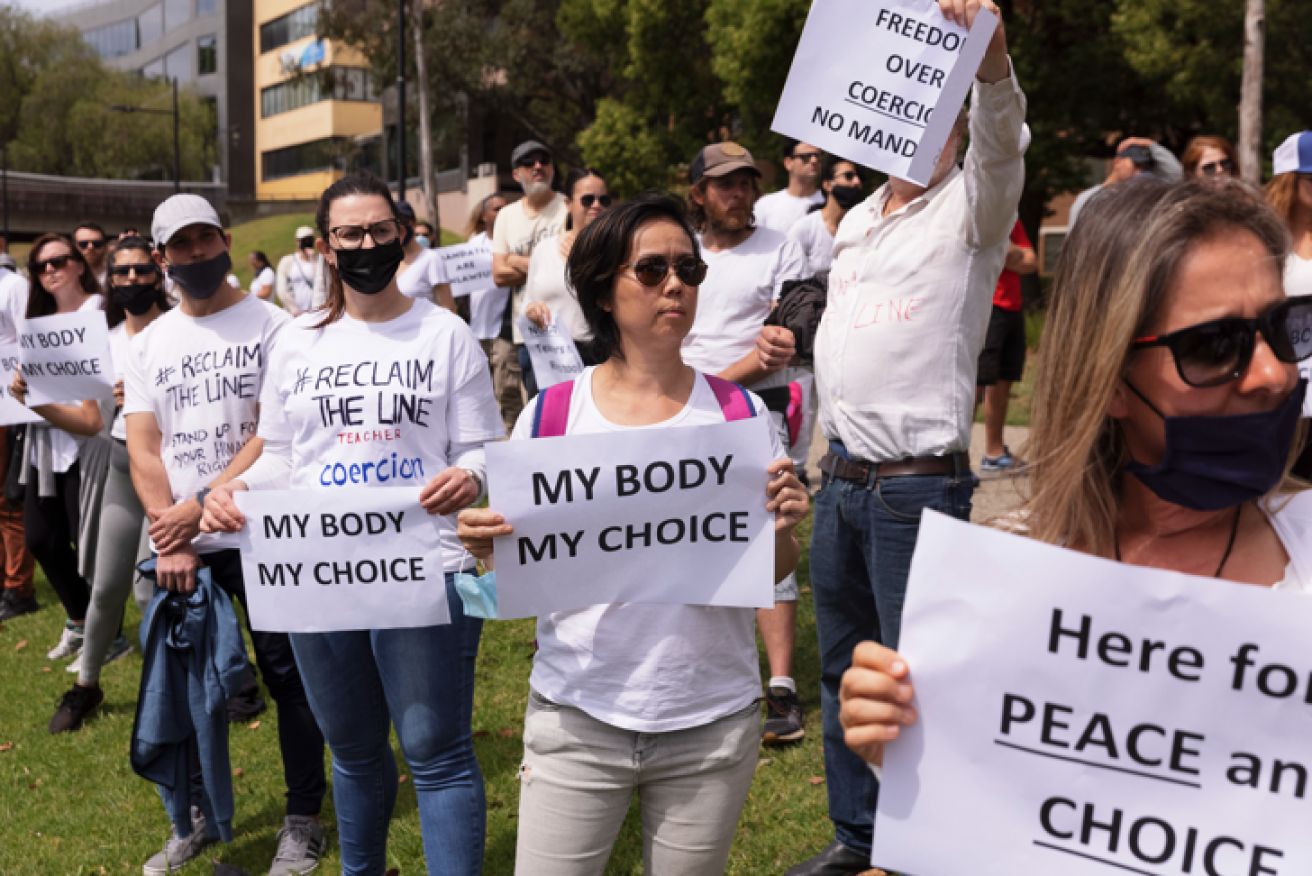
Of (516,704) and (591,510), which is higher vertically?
(591,510)

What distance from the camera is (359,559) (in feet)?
10.9

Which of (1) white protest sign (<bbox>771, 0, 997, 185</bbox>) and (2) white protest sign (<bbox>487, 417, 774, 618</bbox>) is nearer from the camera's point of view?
(2) white protest sign (<bbox>487, 417, 774, 618</bbox>)

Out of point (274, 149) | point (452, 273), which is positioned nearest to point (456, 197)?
point (274, 149)

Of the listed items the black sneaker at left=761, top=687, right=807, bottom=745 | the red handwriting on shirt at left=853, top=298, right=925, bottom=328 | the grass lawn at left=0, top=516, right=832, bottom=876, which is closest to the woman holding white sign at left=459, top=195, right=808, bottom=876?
the red handwriting on shirt at left=853, top=298, right=925, bottom=328

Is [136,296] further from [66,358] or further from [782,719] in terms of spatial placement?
[782,719]

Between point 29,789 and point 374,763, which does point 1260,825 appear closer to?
point 374,763

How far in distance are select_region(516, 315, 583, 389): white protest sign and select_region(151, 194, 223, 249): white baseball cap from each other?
92.5 inches

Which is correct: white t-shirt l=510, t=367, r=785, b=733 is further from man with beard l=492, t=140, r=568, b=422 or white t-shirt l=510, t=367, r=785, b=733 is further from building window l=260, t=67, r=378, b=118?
building window l=260, t=67, r=378, b=118

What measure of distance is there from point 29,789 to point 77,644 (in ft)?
6.38

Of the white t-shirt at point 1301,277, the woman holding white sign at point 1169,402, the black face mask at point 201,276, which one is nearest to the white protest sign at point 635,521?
the woman holding white sign at point 1169,402

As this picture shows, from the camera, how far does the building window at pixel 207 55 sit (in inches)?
3147

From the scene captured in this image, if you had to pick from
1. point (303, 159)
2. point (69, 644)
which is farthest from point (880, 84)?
point (303, 159)

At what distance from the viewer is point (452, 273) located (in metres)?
8.88

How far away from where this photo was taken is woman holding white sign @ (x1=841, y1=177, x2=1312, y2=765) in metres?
1.64
